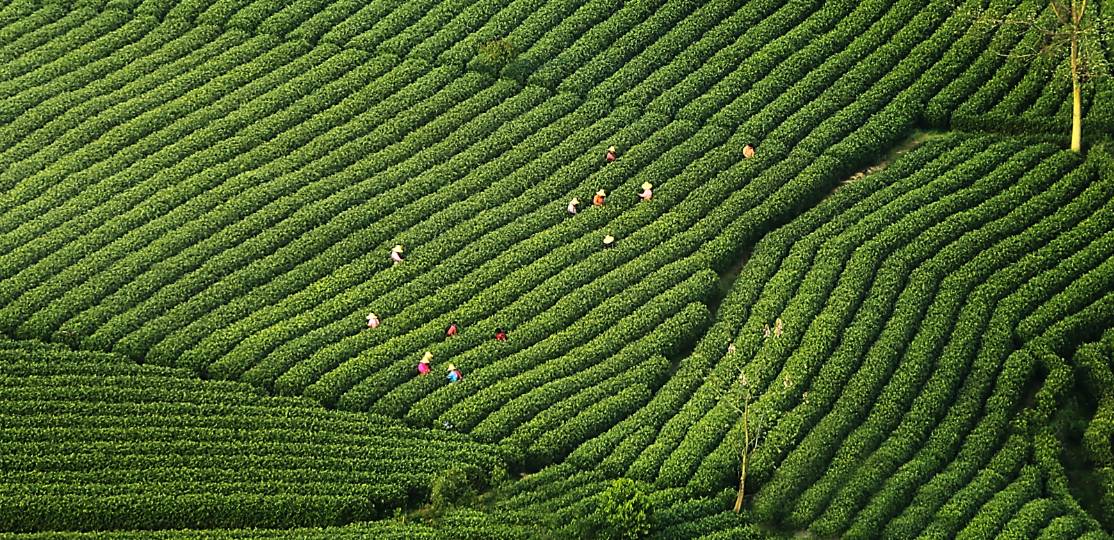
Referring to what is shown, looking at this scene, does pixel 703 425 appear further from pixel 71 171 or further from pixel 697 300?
pixel 71 171

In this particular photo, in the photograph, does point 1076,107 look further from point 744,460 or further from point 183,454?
point 183,454

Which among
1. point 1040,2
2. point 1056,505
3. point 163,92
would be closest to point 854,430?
point 1056,505

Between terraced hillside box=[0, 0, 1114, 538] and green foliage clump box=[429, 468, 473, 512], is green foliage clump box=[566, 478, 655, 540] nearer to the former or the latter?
terraced hillside box=[0, 0, 1114, 538]

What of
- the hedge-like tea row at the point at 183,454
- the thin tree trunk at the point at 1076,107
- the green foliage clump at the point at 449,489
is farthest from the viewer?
the thin tree trunk at the point at 1076,107

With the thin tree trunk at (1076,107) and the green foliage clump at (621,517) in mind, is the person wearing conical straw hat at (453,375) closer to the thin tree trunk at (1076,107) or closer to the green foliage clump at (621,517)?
the green foliage clump at (621,517)

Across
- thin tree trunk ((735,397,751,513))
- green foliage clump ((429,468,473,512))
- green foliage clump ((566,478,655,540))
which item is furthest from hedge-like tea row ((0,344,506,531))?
thin tree trunk ((735,397,751,513))

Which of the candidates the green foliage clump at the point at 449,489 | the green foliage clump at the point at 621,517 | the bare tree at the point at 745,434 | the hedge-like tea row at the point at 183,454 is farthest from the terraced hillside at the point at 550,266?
the green foliage clump at the point at 621,517
